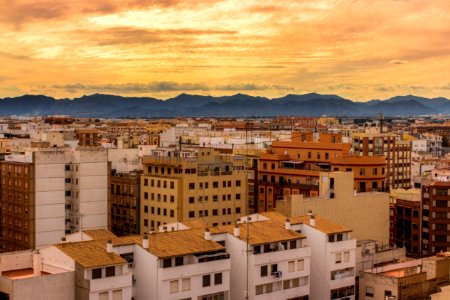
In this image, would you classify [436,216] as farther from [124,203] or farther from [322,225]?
[124,203]

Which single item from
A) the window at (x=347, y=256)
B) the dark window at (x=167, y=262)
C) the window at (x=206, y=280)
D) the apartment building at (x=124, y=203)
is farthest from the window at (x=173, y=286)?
the apartment building at (x=124, y=203)

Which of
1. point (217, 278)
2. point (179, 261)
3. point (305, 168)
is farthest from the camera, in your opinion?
point (305, 168)

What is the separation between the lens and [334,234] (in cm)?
5625

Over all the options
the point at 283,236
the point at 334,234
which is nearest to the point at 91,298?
the point at 283,236

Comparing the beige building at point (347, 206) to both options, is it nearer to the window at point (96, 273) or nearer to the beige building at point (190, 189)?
the beige building at point (190, 189)

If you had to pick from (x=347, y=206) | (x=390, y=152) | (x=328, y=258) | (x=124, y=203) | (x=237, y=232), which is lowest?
(x=328, y=258)

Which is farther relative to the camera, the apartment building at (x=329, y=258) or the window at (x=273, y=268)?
the apartment building at (x=329, y=258)

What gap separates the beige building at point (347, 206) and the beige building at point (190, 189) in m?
12.0

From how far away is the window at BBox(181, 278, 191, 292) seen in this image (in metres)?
47.7

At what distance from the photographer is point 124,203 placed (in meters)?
85.8

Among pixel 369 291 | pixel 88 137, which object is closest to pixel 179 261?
pixel 369 291

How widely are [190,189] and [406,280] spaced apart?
99.8 ft

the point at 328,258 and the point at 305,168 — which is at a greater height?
the point at 305,168

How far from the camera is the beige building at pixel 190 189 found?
79.1 metres
